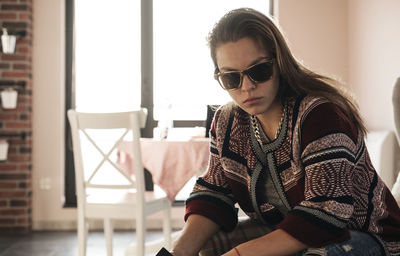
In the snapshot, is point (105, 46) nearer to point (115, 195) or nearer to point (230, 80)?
point (115, 195)

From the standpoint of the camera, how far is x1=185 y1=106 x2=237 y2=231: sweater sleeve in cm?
122

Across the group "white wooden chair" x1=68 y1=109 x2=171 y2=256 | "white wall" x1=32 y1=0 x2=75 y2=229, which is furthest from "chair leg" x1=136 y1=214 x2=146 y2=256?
"white wall" x1=32 y1=0 x2=75 y2=229

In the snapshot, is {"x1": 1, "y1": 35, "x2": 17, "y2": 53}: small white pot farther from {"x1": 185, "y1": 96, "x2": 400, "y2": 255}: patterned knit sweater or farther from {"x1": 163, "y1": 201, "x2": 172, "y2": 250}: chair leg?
{"x1": 185, "y1": 96, "x2": 400, "y2": 255}: patterned knit sweater

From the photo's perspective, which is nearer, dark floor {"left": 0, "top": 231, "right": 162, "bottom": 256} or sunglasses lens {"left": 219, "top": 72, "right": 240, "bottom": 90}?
sunglasses lens {"left": 219, "top": 72, "right": 240, "bottom": 90}

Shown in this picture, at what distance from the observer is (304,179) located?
42.1 inches

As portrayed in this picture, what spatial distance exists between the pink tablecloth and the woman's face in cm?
196

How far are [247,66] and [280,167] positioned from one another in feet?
0.78

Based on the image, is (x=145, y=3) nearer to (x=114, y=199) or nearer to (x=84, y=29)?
(x=84, y=29)

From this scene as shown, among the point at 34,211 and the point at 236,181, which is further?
the point at 34,211

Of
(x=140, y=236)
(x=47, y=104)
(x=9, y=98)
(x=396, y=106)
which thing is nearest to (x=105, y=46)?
(x=47, y=104)

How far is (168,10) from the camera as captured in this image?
14.9 feet

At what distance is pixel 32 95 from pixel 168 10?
4.71ft

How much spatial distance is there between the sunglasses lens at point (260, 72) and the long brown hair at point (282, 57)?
30 mm

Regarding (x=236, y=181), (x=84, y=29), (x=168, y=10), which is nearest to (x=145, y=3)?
(x=168, y=10)
